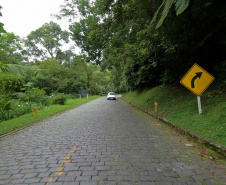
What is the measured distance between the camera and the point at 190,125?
5.81 metres

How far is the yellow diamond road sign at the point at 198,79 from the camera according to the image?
6410 mm

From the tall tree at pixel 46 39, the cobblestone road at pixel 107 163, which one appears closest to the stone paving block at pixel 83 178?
the cobblestone road at pixel 107 163

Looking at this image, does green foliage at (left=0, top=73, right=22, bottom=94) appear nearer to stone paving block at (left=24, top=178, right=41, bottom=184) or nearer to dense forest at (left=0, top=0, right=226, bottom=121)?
dense forest at (left=0, top=0, right=226, bottom=121)

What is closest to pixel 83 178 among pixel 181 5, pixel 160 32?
pixel 181 5

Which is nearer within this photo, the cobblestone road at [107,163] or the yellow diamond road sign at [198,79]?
the cobblestone road at [107,163]

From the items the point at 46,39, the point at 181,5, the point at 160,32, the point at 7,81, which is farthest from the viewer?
the point at 46,39

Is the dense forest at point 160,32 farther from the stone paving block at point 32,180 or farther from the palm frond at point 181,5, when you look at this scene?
the stone paving block at point 32,180

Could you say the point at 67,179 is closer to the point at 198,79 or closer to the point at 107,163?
the point at 107,163

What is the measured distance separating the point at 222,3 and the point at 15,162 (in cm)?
806

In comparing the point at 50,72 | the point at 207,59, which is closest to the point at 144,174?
the point at 207,59

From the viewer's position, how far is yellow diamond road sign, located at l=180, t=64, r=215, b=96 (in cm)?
641

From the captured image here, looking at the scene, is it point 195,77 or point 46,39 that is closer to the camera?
point 195,77

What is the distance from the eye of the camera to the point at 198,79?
651 centimetres

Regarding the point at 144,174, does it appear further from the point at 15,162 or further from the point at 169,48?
the point at 169,48
